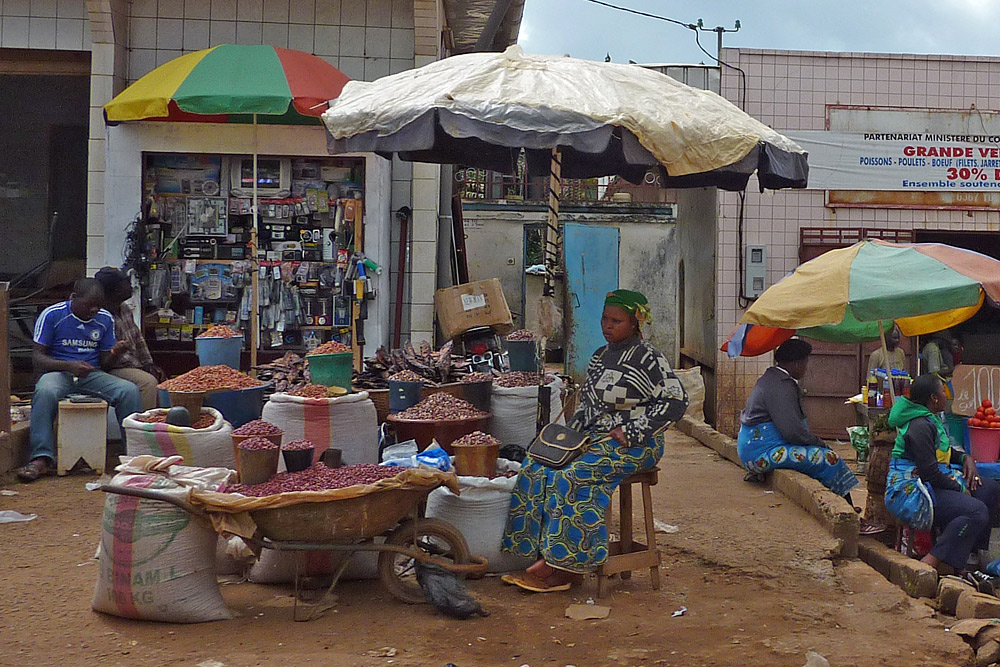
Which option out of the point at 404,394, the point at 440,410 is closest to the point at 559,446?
the point at 440,410

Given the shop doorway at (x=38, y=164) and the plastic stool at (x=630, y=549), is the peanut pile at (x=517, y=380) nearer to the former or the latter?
the plastic stool at (x=630, y=549)

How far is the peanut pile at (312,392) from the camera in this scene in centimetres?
614

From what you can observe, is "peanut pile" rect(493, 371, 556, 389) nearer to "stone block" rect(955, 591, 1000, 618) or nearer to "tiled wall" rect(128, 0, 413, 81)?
"stone block" rect(955, 591, 1000, 618)

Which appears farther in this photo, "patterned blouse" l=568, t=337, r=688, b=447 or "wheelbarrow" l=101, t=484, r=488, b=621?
"patterned blouse" l=568, t=337, r=688, b=447

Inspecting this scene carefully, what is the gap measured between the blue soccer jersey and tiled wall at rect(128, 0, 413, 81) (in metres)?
3.71

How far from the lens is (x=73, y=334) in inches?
317

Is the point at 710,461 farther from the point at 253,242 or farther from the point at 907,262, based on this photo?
the point at 253,242

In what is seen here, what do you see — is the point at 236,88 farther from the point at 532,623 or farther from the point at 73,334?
the point at 532,623

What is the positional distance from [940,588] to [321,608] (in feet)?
11.5

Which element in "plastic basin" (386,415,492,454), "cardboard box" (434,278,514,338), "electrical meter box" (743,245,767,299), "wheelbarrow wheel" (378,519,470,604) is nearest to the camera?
"wheelbarrow wheel" (378,519,470,604)

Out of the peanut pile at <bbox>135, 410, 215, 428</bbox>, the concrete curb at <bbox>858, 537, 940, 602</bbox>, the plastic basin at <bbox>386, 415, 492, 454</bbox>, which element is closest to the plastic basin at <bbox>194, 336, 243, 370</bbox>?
the peanut pile at <bbox>135, 410, 215, 428</bbox>

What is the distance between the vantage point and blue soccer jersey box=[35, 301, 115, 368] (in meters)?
7.96

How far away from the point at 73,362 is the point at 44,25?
441 cm

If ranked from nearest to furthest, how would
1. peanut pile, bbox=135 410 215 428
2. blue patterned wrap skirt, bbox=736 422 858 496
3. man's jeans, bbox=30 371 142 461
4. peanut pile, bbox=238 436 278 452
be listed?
peanut pile, bbox=238 436 278 452 < peanut pile, bbox=135 410 215 428 < blue patterned wrap skirt, bbox=736 422 858 496 < man's jeans, bbox=30 371 142 461
